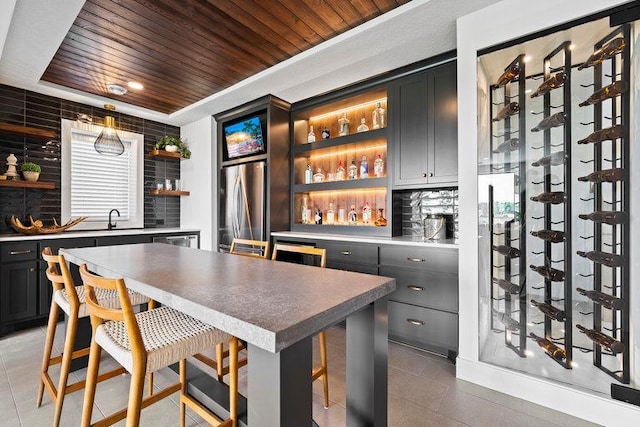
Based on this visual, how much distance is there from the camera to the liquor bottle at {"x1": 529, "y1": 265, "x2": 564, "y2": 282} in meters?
1.88

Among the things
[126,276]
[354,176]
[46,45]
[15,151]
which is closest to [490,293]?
[354,176]

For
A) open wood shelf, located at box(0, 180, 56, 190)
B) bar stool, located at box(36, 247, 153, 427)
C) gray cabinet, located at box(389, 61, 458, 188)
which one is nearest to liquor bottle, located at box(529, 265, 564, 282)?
gray cabinet, located at box(389, 61, 458, 188)

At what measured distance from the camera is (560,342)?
75.2 inches

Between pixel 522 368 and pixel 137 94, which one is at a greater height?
pixel 137 94

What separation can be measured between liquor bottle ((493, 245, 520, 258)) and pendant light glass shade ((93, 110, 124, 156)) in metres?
4.17

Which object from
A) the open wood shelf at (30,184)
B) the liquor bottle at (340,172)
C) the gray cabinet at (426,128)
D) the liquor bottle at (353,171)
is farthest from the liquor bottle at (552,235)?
the open wood shelf at (30,184)

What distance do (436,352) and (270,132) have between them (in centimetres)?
284

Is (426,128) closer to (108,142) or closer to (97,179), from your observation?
(108,142)

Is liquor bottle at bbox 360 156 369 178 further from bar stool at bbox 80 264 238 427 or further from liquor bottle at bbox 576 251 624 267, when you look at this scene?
bar stool at bbox 80 264 238 427

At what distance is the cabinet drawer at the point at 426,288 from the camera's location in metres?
2.28

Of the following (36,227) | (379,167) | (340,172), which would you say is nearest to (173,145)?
(36,227)

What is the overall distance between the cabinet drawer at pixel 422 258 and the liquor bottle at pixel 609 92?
47.4 inches

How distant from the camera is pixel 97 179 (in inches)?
156

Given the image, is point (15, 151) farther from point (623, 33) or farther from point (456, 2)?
point (623, 33)
